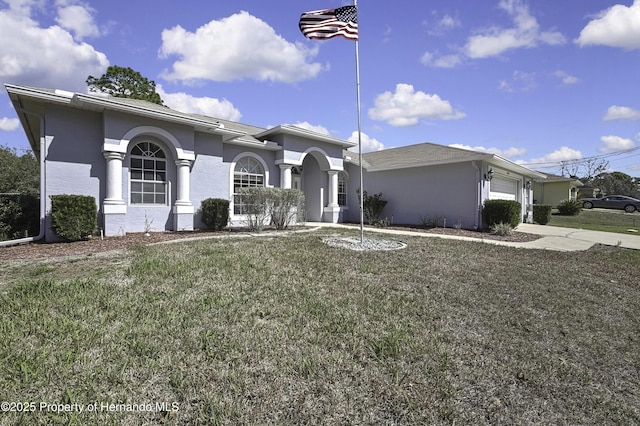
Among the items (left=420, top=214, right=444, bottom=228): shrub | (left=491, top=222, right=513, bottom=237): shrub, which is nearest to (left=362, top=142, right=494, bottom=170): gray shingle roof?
(left=420, top=214, right=444, bottom=228): shrub

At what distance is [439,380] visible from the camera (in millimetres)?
2754

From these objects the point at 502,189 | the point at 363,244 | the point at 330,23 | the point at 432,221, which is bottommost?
the point at 363,244

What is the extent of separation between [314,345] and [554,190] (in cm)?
4084

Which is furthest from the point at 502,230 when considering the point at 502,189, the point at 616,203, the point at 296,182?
the point at 616,203

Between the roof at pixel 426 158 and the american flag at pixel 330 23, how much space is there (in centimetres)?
879

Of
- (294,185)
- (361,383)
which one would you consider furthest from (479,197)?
(361,383)

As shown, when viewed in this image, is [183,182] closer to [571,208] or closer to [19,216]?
[19,216]

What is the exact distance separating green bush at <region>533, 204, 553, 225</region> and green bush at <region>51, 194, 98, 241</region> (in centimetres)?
2215

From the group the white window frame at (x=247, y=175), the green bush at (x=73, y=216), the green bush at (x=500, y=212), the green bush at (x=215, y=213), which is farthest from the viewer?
the green bush at (x=500, y=212)

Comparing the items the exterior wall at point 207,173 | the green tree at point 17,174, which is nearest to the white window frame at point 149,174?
the exterior wall at point 207,173

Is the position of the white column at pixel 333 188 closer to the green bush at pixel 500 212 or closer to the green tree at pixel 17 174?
the green bush at pixel 500 212

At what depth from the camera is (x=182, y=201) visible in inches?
452

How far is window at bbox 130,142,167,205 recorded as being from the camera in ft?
35.4

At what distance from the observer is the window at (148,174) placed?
1080cm
